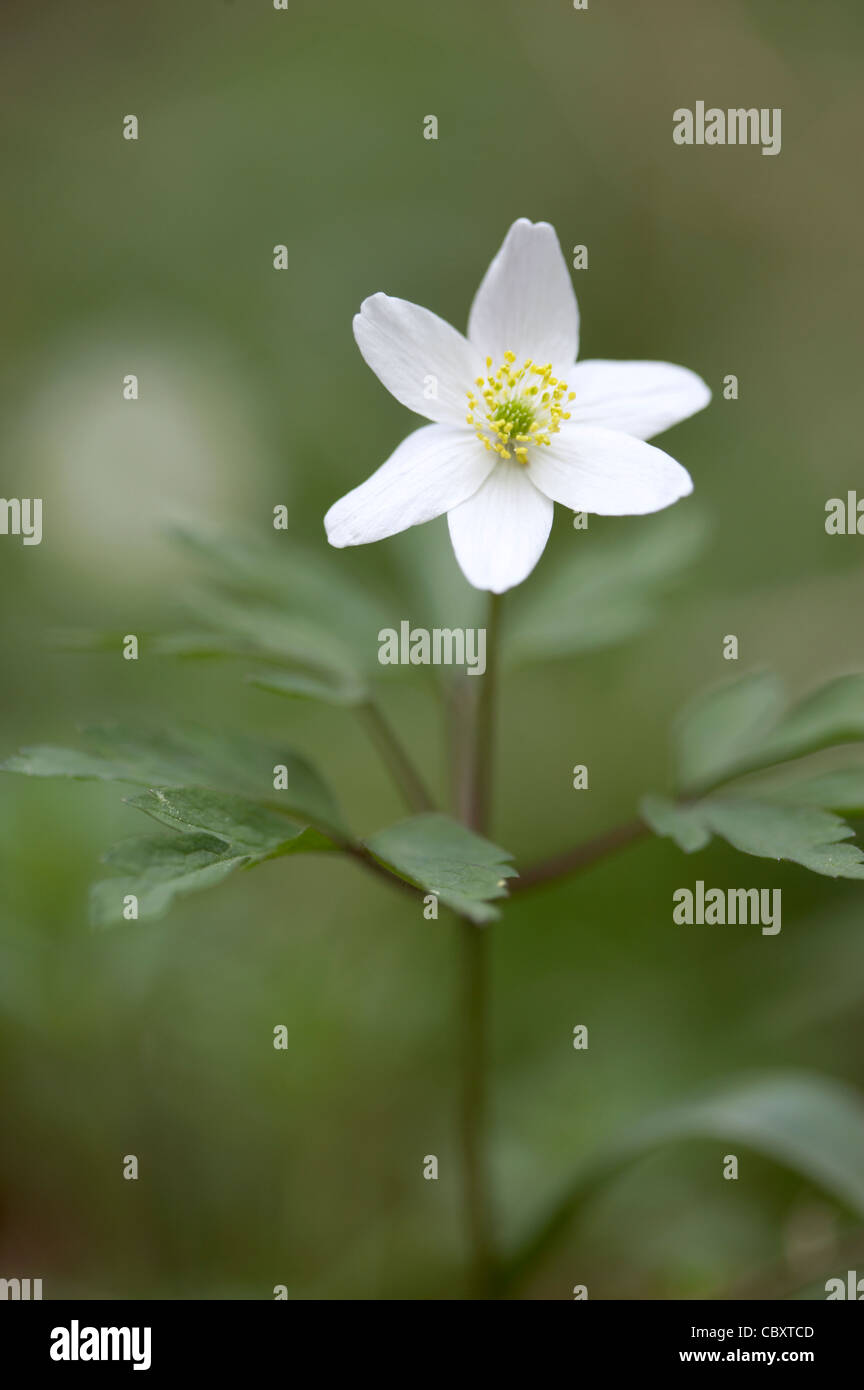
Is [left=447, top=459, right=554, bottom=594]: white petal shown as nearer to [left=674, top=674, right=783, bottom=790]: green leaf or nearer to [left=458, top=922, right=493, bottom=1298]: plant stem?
[left=674, top=674, right=783, bottom=790]: green leaf

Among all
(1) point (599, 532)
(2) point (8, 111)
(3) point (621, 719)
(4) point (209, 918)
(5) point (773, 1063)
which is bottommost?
(5) point (773, 1063)

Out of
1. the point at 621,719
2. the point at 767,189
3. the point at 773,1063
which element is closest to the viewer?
the point at 773,1063

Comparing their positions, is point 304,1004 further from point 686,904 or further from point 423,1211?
point 686,904

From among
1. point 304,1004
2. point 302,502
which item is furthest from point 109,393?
point 304,1004
